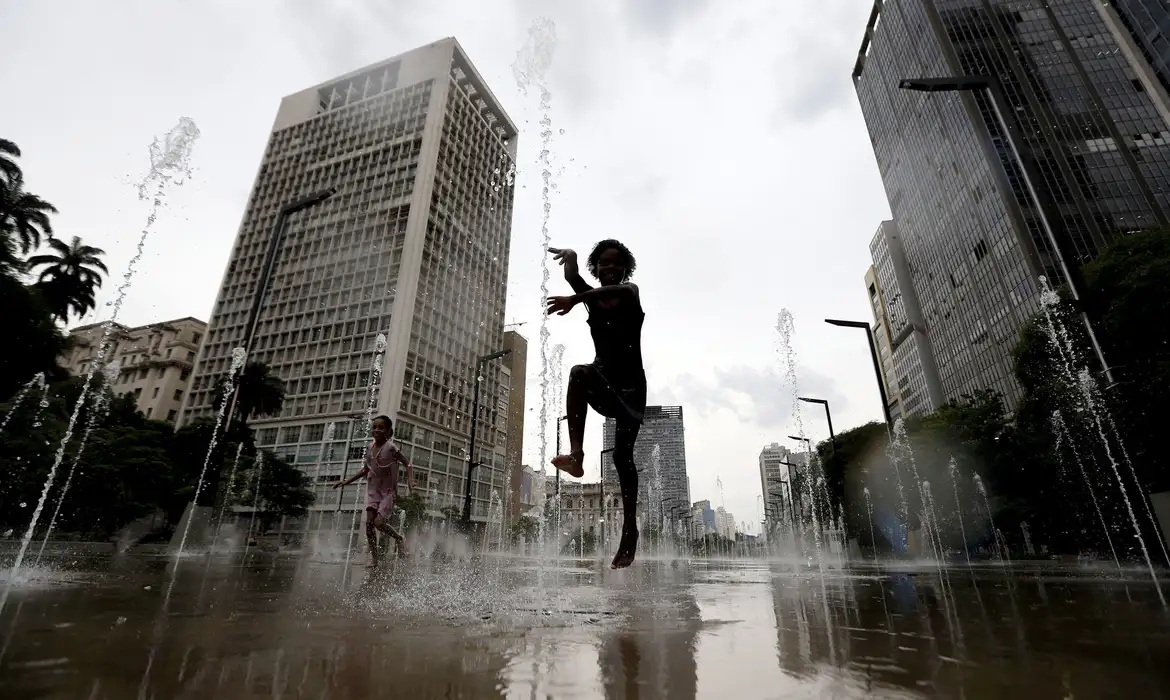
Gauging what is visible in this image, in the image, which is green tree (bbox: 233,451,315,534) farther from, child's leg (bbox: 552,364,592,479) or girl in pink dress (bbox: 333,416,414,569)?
child's leg (bbox: 552,364,592,479)

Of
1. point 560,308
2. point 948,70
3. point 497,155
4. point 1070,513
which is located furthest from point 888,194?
point 560,308

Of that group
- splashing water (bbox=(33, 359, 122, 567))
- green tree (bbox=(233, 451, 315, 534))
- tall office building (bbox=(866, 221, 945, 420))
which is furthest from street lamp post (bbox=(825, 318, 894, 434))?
tall office building (bbox=(866, 221, 945, 420))

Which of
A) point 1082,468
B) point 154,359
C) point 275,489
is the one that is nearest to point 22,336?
point 275,489

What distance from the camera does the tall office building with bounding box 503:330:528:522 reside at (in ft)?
313

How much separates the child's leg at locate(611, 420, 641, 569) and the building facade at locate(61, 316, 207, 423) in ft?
298

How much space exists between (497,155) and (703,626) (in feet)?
307

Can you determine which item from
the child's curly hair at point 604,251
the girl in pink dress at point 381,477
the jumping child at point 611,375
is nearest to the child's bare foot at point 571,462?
the jumping child at point 611,375

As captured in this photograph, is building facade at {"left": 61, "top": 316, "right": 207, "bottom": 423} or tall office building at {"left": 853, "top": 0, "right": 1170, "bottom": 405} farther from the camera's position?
building facade at {"left": 61, "top": 316, "right": 207, "bottom": 423}

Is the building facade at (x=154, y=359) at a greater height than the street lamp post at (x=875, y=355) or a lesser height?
greater

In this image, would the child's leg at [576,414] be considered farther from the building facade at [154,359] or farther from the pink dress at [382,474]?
the building facade at [154,359]

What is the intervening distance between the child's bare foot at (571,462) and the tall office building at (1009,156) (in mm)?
57791

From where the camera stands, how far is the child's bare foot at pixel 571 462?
4.08 metres

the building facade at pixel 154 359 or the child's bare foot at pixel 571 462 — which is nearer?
the child's bare foot at pixel 571 462

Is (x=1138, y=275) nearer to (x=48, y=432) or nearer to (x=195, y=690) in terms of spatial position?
(x=195, y=690)
